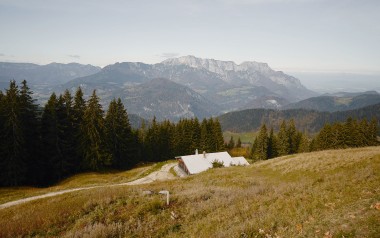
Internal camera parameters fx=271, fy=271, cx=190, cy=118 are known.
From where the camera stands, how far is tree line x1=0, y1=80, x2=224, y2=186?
4341 centimetres

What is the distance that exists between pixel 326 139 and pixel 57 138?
77850 mm

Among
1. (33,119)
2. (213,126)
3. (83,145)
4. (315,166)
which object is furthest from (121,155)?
(315,166)

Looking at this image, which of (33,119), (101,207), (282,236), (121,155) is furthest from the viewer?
(121,155)

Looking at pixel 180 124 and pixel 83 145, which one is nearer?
pixel 83 145

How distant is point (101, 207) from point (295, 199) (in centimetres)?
1027

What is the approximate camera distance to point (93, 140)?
175 ft

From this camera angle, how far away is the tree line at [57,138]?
43406 millimetres

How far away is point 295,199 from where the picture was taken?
13.1m

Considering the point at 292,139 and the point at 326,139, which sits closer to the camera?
the point at 326,139

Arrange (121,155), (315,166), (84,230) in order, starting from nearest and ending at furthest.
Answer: (84,230) → (315,166) → (121,155)

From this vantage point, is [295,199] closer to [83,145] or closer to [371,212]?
[371,212]

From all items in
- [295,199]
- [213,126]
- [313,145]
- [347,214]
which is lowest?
[313,145]

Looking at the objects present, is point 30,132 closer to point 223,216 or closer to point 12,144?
point 12,144

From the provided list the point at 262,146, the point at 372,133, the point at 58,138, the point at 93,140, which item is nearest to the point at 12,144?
the point at 58,138
